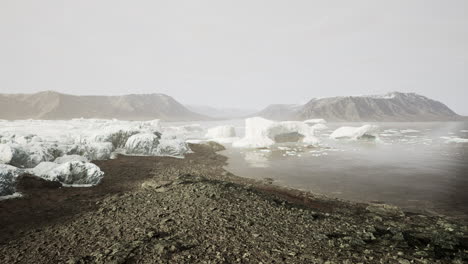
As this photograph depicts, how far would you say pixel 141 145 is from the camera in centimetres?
1797

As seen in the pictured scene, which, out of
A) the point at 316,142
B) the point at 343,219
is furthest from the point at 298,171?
the point at 316,142

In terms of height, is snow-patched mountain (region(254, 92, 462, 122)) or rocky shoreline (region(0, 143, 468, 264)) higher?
snow-patched mountain (region(254, 92, 462, 122))

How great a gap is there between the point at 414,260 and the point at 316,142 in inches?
998

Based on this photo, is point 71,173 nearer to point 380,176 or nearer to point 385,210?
point 385,210

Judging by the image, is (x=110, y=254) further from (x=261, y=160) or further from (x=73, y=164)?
(x=261, y=160)

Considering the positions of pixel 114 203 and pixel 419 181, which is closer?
pixel 114 203

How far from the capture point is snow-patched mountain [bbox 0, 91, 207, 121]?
87831 mm

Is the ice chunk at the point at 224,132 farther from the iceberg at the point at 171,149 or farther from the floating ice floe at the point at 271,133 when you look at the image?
the iceberg at the point at 171,149

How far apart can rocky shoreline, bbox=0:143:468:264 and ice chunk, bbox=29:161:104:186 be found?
2.52 feet

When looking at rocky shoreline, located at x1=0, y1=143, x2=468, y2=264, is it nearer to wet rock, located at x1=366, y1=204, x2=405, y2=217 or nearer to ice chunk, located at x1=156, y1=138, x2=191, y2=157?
wet rock, located at x1=366, y1=204, x2=405, y2=217

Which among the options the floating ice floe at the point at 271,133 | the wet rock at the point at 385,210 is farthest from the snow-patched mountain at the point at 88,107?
the wet rock at the point at 385,210

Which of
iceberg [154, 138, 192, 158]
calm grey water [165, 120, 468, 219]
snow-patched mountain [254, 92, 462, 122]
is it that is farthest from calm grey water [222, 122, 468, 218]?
snow-patched mountain [254, 92, 462, 122]

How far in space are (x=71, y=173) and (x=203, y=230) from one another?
6975mm

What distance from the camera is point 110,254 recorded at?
13.8 feet
